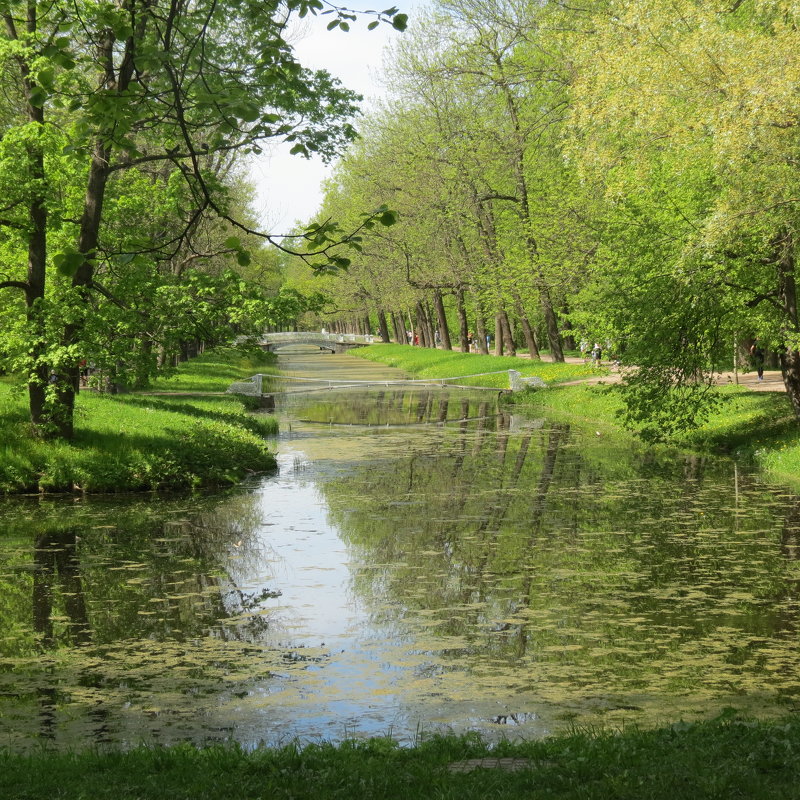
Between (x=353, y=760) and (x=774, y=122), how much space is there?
1374 cm

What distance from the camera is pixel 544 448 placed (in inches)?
1006

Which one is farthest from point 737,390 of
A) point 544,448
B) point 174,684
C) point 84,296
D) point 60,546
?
point 174,684

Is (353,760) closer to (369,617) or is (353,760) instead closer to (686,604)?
(369,617)

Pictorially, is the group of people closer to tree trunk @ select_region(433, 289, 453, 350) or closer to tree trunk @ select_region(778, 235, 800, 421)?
tree trunk @ select_region(778, 235, 800, 421)

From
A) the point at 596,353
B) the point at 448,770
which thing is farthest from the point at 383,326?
the point at 448,770

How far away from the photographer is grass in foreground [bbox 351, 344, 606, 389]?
40469mm

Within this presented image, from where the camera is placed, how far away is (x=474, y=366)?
49.5 meters

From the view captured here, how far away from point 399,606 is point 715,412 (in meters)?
12.3

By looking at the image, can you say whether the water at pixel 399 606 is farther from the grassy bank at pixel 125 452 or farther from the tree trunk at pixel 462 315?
the tree trunk at pixel 462 315

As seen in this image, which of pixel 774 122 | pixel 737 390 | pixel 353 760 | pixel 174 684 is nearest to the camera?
pixel 353 760

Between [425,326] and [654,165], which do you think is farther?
[425,326]

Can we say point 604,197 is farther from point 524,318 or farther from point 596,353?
point 524,318

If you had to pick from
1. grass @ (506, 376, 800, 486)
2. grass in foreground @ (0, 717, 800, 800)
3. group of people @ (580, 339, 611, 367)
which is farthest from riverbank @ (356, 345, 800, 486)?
grass in foreground @ (0, 717, 800, 800)

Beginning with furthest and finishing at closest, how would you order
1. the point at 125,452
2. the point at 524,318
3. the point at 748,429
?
the point at 524,318, the point at 748,429, the point at 125,452
